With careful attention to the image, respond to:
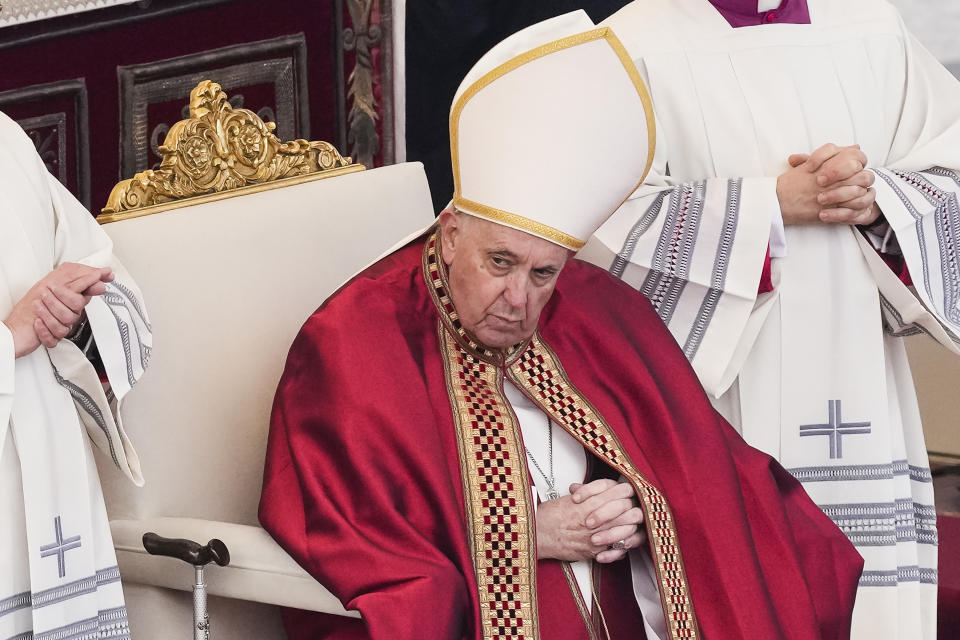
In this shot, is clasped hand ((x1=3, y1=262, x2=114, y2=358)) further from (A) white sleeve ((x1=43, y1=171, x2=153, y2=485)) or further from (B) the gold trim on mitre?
(B) the gold trim on mitre

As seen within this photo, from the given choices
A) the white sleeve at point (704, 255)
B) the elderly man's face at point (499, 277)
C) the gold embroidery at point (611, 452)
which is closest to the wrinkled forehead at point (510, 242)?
the elderly man's face at point (499, 277)

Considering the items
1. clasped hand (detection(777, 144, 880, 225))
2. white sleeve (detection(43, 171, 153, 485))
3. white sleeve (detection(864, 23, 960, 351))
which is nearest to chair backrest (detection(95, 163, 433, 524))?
white sleeve (detection(43, 171, 153, 485))

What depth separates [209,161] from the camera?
3365mm

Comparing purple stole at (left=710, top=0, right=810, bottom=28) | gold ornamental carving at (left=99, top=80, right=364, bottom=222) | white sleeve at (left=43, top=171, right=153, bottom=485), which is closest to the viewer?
white sleeve at (left=43, top=171, right=153, bottom=485)

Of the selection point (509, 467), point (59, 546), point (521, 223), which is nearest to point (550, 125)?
point (521, 223)

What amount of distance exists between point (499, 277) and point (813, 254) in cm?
112

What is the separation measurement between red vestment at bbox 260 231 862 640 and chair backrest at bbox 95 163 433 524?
0.19 meters

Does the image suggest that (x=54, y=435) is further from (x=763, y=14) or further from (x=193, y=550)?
(x=763, y=14)

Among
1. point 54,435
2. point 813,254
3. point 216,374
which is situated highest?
point 813,254

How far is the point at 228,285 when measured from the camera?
323cm

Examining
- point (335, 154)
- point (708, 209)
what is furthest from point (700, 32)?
point (335, 154)

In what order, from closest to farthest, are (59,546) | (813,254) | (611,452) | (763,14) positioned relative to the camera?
1. (59,546)
2. (611,452)
3. (813,254)
4. (763,14)

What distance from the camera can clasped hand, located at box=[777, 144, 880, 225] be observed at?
10.9ft

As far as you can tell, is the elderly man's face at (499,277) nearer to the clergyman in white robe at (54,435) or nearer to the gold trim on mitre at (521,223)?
the gold trim on mitre at (521,223)
